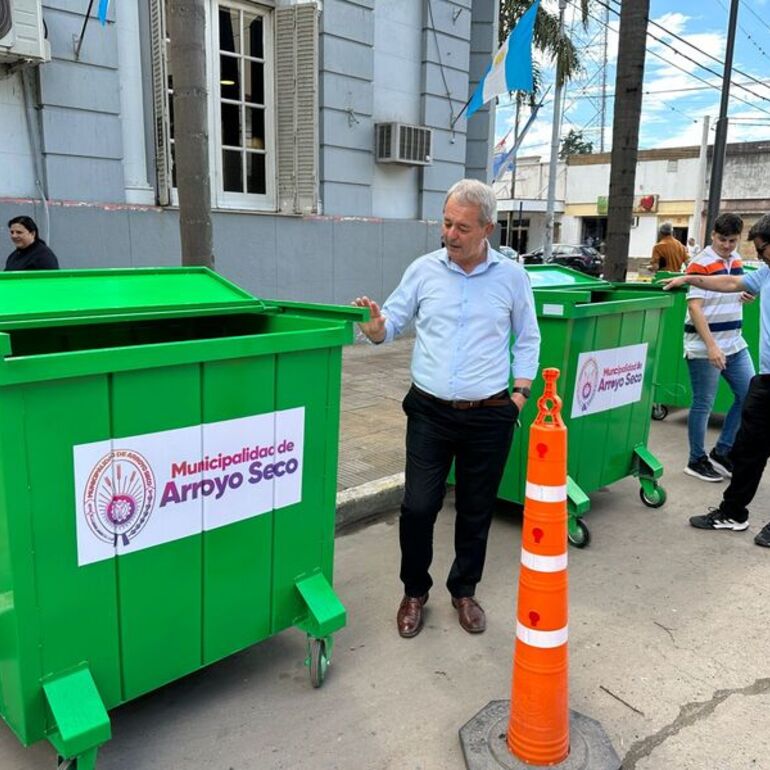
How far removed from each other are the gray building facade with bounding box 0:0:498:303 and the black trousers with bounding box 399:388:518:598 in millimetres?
5023

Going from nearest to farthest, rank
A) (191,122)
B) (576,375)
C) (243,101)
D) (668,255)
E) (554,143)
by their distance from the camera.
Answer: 1. (191,122)
2. (576,375)
3. (243,101)
4. (668,255)
5. (554,143)

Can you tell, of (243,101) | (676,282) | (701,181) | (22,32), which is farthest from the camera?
(701,181)

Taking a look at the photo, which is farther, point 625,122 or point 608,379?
point 625,122

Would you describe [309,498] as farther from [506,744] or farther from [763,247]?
[763,247]

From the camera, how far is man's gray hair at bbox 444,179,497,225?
275 centimetres

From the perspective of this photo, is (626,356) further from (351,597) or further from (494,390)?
(351,597)

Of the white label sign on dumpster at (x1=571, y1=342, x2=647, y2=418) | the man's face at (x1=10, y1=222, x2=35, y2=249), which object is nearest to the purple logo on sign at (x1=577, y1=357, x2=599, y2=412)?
the white label sign on dumpster at (x1=571, y1=342, x2=647, y2=418)

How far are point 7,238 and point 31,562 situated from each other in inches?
202

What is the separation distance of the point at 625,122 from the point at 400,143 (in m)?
2.96

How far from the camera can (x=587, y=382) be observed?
410 cm

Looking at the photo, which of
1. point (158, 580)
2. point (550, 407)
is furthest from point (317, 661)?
point (550, 407)

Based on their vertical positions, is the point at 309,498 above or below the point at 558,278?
below

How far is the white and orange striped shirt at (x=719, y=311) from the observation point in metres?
5.05

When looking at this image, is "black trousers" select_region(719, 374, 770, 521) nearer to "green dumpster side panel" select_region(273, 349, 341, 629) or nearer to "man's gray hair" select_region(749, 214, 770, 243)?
"man's gray hair" select_region(749, 214, 770, 243)
